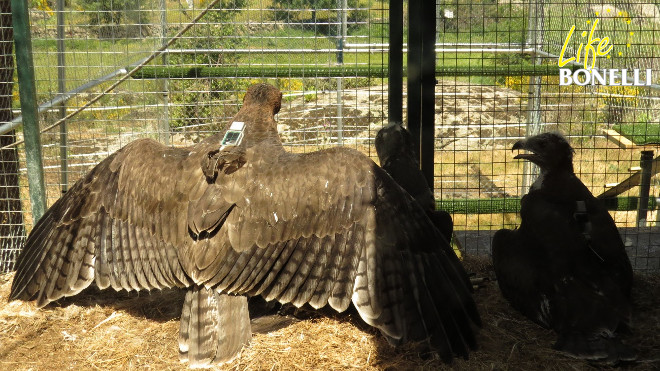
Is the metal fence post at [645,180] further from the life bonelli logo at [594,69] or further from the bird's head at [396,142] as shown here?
the bird's head at [396,142]

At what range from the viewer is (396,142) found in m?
5.73

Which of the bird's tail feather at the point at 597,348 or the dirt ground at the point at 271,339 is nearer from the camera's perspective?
the bird's tail feather at the point at 597,348

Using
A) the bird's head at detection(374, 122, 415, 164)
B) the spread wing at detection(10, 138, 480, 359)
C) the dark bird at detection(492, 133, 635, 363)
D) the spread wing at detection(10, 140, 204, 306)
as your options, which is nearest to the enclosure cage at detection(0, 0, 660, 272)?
the bird's head at detection(374, 122, 415, 164)

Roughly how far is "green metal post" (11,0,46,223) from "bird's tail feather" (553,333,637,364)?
4.28m

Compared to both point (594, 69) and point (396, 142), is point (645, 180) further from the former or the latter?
point (396, 142)

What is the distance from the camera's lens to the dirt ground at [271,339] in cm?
447

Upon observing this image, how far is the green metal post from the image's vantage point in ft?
18.2

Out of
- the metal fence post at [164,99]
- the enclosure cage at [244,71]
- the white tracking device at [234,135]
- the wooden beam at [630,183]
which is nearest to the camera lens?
the white tracking device at [234,135]

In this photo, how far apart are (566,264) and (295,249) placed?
193 cm

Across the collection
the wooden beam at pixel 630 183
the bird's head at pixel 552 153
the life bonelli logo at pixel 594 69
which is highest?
the life bonelli logo at pixel 594 69

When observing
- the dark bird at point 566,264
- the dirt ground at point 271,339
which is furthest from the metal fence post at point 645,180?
the dark bird at point 566,264

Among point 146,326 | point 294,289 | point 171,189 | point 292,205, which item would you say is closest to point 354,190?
point 292,205

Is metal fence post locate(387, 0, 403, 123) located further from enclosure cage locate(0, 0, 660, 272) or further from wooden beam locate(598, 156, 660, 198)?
wooden beam locate(598, 156, 660, 198)

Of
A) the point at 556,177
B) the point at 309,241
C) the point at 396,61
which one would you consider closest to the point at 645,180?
the point at 556,177
